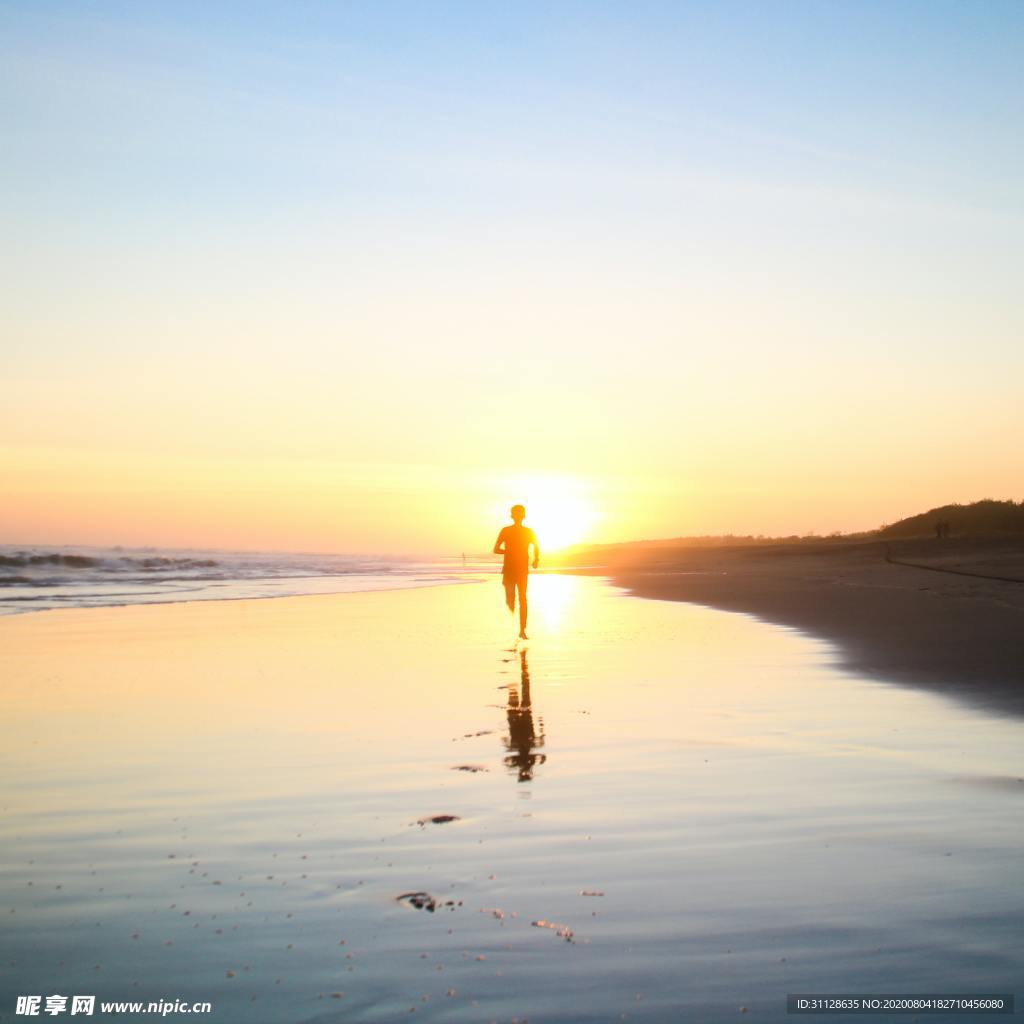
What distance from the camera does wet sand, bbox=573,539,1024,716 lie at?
1331 cm

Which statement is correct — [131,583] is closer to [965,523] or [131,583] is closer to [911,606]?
[911,606]

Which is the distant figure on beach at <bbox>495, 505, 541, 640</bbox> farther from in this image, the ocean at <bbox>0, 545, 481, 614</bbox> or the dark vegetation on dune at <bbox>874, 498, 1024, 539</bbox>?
the dark vegetation on dune at <bbox>874, 498, 1024, 539</bbox>

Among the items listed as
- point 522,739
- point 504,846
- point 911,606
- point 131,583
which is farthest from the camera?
point 131,583

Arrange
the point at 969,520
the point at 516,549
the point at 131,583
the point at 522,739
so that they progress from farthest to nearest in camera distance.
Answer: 1. the point at 969,520
2. the point at 131,583
3. the point at 516,549
4. the point at 522,739

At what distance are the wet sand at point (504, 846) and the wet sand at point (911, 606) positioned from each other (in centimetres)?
169

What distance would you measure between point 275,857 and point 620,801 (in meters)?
2.39

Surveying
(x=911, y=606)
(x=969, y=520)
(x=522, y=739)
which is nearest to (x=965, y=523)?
(x=969, y=520)

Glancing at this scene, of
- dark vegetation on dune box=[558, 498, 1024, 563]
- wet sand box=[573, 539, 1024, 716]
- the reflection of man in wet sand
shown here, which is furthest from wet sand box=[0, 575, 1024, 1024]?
dark vegetation on dune box=[558, 498, 1024, 563]

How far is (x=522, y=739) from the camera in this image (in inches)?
366

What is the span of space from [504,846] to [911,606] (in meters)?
19.3

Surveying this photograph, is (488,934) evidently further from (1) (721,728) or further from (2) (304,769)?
(1) (721,728)

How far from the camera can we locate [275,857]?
5754mm

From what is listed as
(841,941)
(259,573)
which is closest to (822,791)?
(841,941)

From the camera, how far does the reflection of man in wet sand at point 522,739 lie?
26.7 feet
